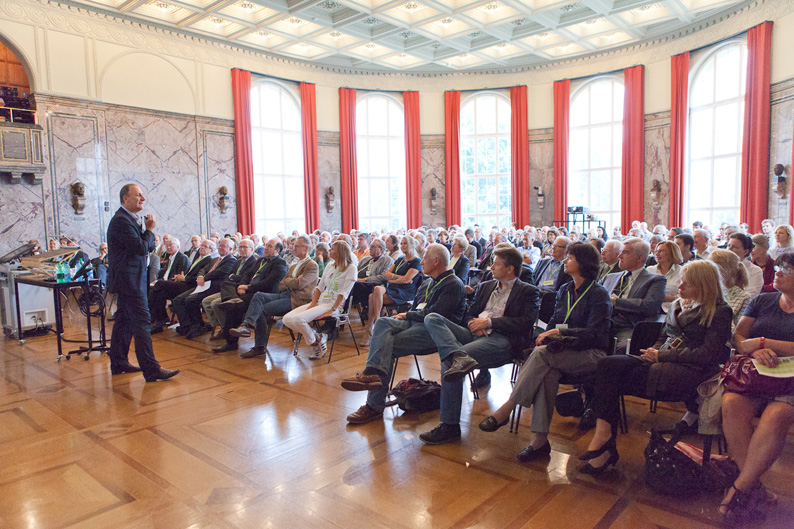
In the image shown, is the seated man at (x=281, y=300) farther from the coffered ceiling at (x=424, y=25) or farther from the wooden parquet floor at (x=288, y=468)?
the coffered ceiling at (x=424, y=25)

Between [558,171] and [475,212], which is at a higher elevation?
[558,171]

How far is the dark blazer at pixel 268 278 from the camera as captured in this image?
6121 mm

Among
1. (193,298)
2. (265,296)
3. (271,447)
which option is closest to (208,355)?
(265,296)

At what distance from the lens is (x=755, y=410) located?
101 inches

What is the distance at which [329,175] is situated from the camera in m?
16.4

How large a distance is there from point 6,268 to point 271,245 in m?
3.68

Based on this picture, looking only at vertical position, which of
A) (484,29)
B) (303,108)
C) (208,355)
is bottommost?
(208,355)

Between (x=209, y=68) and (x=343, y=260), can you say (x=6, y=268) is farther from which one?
(x=209, y=68)

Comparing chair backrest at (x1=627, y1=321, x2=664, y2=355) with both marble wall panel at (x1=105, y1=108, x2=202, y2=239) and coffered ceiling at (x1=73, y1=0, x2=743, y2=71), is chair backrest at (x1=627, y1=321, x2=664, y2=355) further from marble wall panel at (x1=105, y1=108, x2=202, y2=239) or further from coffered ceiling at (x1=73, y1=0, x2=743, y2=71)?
marble wall panel at (x1=105, y1=108, x2=202, y2=239)

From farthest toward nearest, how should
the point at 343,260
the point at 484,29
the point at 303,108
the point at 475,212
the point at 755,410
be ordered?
the point at 475,212
the point at 303,108
the point at 484,29
the point at 343,260
the point at 755,410

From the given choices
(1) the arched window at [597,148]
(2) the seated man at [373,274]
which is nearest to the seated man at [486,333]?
(2) the seated man at [373,274]

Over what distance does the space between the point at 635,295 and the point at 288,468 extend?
2751 mm

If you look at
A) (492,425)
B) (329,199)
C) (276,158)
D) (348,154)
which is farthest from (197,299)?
(348,154)

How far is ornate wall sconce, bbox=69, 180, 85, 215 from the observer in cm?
1125
